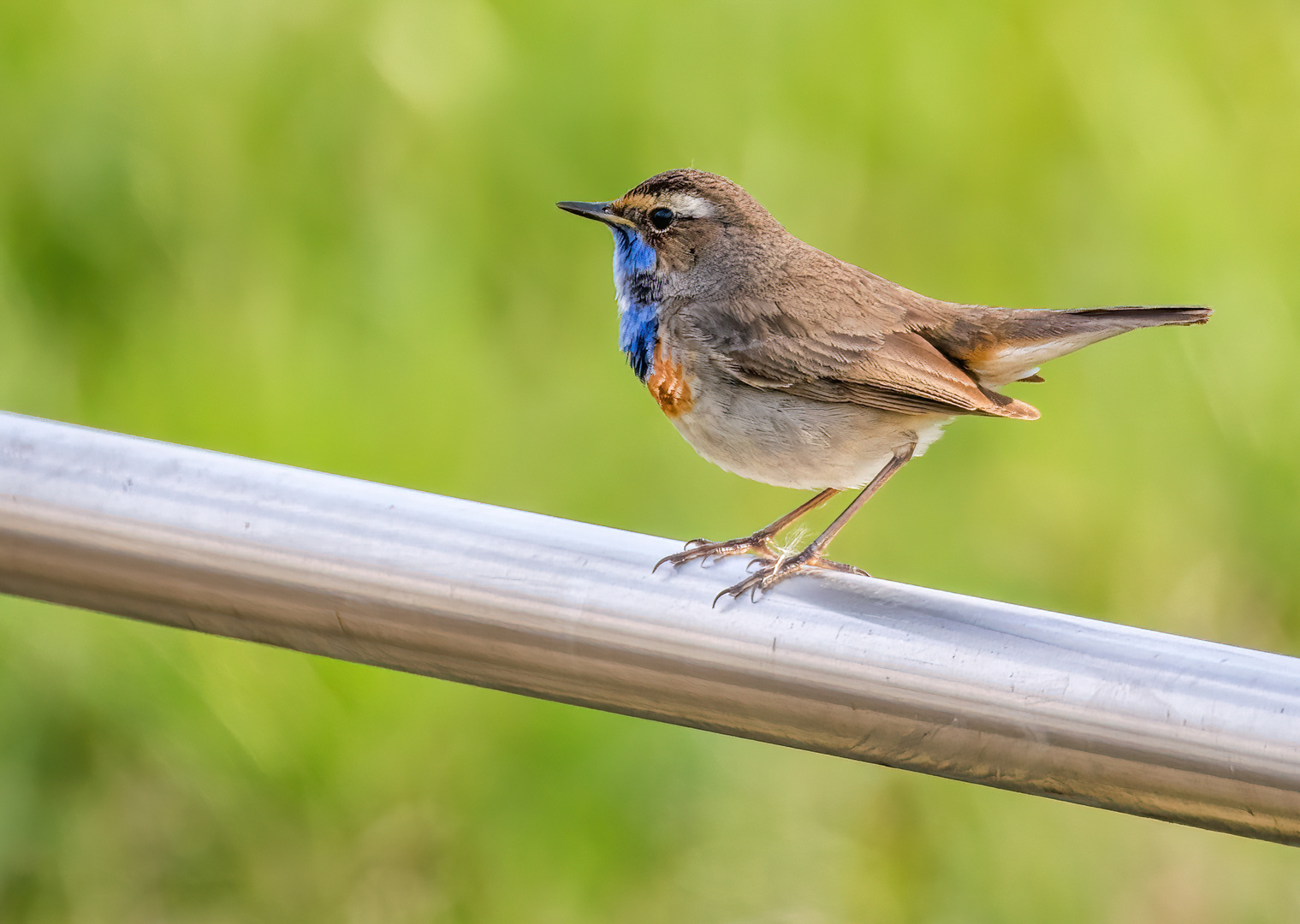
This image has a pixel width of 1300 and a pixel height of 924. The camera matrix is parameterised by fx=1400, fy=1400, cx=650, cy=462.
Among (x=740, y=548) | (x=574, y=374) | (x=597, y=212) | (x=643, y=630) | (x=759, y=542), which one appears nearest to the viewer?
(x=643, y=630)

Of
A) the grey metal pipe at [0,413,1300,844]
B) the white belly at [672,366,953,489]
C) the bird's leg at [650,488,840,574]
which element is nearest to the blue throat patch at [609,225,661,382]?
the white belly at [672,366,953,489]

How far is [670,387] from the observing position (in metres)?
2.85

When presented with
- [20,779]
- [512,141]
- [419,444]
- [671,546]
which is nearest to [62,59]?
[512,141]

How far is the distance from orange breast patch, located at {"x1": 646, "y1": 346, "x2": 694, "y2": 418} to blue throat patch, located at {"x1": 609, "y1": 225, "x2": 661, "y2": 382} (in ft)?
0.21

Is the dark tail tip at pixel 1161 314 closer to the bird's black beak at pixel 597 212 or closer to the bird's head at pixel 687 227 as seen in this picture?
the bird's head at pixel 687 227

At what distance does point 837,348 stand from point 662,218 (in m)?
0.49

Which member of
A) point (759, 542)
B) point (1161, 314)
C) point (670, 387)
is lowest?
point (759, 542)

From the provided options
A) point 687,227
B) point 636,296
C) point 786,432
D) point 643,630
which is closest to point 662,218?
point 687,227

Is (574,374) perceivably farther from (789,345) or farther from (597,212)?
(789,345)

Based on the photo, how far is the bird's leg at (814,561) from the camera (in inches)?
63.3

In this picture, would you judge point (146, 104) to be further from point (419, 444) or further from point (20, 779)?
point (20, 779)

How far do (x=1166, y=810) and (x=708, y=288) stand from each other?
181 cm

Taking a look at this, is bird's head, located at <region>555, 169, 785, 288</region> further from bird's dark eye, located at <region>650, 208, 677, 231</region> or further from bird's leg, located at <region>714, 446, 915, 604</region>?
bird's leg, located at <region>714, 446, 915, 604</region>

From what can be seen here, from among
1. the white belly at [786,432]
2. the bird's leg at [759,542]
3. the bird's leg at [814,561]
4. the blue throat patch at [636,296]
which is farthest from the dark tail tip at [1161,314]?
the blue throat patch at [636,296]
